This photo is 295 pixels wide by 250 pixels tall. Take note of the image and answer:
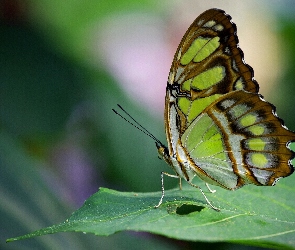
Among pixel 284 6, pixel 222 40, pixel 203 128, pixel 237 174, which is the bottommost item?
pixel 237 174

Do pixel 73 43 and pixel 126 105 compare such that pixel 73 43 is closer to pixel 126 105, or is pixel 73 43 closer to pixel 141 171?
pixel 126 105

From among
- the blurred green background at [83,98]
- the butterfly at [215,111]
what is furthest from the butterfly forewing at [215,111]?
the blurred green background at [83,98]

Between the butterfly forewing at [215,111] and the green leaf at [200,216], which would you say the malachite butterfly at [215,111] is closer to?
the butterfly forewing at [215,111]

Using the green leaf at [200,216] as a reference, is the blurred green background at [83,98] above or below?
above

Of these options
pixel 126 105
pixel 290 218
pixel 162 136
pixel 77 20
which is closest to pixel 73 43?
pixel 77 20

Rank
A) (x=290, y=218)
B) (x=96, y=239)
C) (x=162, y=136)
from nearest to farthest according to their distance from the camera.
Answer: (x=290, y=218), (x=96, y=239), (x=162, y=136)

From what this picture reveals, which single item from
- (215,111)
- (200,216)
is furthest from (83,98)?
(200,216)

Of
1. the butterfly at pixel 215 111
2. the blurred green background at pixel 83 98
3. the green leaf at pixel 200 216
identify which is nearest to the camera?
the green leaf at pixel 200 216
